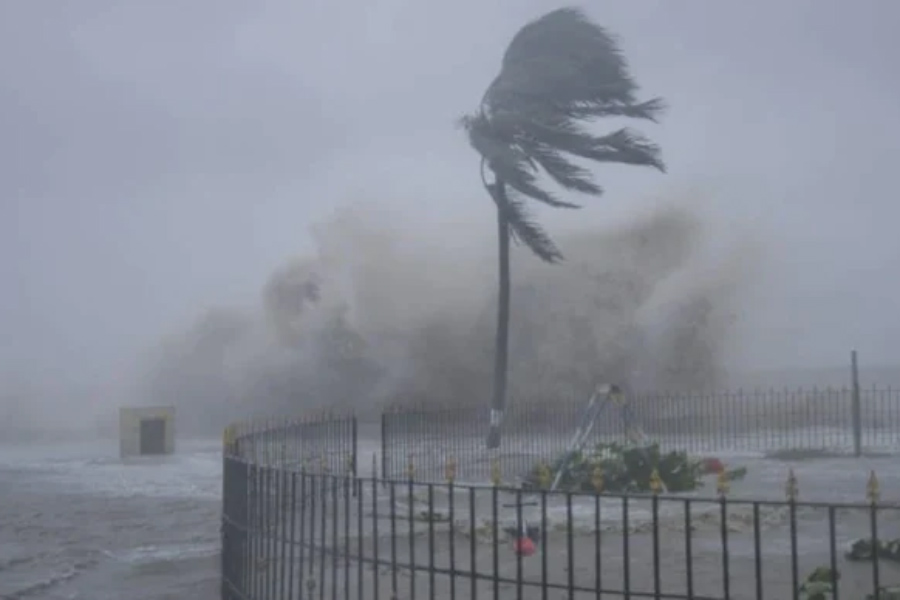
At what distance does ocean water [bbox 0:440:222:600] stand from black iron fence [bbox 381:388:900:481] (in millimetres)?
3512

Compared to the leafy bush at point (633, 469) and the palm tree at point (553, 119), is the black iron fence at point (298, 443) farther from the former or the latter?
the palm tree at point (553, 119)

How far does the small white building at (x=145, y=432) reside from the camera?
29.0m

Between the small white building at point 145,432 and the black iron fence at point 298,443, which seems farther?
the small white building at point 145,432

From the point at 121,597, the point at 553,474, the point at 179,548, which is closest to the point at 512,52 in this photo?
the point at 553,474

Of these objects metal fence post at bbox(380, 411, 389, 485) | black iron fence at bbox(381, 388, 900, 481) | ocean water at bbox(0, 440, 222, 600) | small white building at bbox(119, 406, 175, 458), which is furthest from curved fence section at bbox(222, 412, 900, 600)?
small white building at bbox(119, 406, 175, 458)

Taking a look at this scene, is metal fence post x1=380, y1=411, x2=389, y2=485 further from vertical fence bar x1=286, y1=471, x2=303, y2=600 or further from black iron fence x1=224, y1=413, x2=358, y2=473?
vertical fence bar x1=286, y1=471, x2=303, y2=600

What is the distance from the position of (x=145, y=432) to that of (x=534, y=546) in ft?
66.4

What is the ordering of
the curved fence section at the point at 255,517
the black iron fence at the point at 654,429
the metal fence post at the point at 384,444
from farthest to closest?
the black iron fence at the point at 654,429 < the metal fence post at the point at 384,444 < the curved fence section at the point at 255,517

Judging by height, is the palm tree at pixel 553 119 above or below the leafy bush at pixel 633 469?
above

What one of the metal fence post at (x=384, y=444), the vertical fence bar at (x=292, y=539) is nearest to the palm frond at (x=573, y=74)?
the metal fence post at (x=384, y=444)

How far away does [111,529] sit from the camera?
16062 mm

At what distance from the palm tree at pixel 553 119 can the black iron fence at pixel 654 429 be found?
223 inches

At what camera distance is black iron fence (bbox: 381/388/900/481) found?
1972cm

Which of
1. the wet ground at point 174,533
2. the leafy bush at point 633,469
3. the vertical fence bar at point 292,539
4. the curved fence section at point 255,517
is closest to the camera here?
the vertical fence bar at point 292,539
